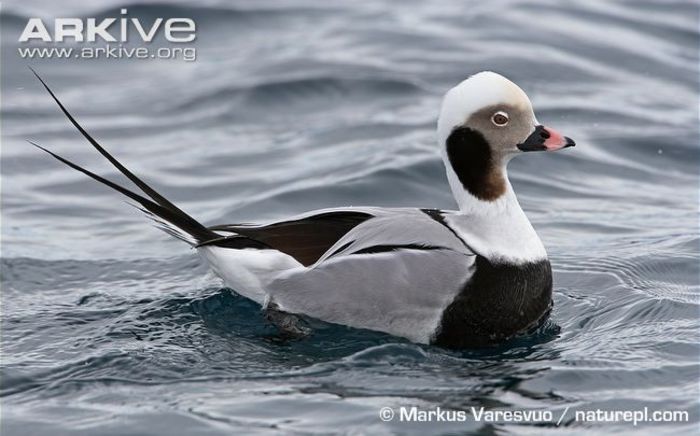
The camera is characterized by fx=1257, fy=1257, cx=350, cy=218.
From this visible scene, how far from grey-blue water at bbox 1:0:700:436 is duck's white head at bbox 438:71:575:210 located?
789 millimetres

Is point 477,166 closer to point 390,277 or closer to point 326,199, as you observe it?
point 390,277

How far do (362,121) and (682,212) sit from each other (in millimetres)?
3327

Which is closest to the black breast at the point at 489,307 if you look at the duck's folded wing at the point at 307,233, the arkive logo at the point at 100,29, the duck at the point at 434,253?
the duck at the point at 434,253

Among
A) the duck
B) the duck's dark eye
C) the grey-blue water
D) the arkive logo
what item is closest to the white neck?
the duck

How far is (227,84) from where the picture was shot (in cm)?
1226

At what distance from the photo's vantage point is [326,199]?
9039 millimetres

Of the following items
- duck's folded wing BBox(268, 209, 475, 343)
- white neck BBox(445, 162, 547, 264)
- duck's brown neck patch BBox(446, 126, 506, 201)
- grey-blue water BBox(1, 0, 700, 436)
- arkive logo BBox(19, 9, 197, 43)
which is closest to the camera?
grey-blue water BBox(1, 0, 700, 436)

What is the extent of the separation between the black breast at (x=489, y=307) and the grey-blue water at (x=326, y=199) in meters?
0.12

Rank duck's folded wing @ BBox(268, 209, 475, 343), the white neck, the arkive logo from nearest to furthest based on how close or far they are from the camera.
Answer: duck's folded wing @ BBox(268, 209, 475, 343) < the white neck < the arkive logo

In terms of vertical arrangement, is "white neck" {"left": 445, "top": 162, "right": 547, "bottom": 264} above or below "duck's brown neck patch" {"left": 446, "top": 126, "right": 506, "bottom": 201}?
below

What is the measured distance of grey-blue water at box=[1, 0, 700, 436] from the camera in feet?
17.8

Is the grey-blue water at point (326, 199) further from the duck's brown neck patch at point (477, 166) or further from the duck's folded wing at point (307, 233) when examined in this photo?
A: the duck's brown neck patch at point (477, 166)

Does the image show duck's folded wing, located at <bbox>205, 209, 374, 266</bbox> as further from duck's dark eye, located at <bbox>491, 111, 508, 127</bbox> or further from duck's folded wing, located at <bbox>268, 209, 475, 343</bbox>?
duck's dark eye, located at <bbox>491, 111, 508, 127</bbox>

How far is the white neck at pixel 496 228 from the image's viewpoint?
5984 millimetres
